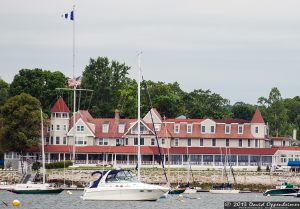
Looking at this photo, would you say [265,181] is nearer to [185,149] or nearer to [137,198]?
[185,149]

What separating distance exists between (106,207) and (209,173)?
48.2 metres

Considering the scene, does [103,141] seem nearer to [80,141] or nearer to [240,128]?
[80,141]

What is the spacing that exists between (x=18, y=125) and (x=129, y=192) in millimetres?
52491

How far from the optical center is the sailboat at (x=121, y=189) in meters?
88.7

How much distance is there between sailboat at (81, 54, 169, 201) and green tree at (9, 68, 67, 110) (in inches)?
3110

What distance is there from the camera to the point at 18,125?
138750 mm

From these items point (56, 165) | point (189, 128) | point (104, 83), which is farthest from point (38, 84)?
point (56, 165)

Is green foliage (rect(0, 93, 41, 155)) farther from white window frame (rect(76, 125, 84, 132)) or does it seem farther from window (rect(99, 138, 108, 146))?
window (rect(99, 138, 108, 146))

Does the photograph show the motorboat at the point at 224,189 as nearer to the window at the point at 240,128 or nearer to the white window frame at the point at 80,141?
the window at the point at 240,128

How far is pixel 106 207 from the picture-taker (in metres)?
83.7

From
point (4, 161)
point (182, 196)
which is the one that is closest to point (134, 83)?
point (4, 161)

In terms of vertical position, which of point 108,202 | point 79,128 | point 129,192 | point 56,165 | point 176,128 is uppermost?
point 176,128

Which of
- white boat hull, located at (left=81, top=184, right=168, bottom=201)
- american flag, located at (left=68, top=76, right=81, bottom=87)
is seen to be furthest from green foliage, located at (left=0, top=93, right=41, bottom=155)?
white boat hull, located at (left=81, top=184, right=168, bottom=201)

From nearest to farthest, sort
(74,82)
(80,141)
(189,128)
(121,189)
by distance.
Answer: (121,189) < (74,82) < (80,141) < (189,128)
